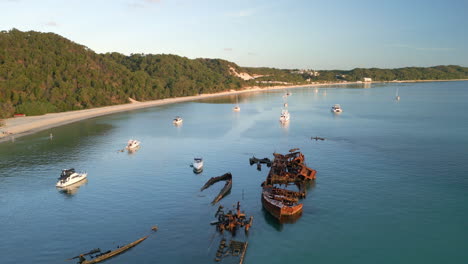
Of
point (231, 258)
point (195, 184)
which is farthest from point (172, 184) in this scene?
point (231, 258)

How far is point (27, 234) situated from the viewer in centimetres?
4447

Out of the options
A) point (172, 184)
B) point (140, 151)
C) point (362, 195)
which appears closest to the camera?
point (362, 195)

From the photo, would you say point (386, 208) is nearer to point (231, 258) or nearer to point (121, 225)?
point (231, 258)

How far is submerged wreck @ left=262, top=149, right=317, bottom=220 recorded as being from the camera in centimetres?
4838

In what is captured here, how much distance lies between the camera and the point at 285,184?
6356 cm

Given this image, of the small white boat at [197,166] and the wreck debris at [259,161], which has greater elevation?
the small white boat at [197,166]

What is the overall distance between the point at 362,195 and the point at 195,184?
2989cm

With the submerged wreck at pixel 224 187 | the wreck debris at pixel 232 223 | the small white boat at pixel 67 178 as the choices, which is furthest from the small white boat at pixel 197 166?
the wreck debris at pixel 232 223

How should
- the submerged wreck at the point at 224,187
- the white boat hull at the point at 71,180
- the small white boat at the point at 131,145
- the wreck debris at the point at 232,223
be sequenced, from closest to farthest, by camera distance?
the wreck debris at the point at 232,223, the submerged wreck at the point at 224,187, the white boat hull at the point at 71,180, the small white boat at the point at 131,145

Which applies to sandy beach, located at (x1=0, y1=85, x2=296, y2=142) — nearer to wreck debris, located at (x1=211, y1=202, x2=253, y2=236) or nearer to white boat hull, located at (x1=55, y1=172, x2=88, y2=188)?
white boat hull, located at (x1=55, y1=172, x2=88, y2=188)

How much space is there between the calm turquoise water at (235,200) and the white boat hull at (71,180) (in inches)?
58.3

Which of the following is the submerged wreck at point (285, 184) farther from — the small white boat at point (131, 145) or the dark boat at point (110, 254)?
the small white boat at point (131, 145)

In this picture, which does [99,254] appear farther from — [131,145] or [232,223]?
[131,145]

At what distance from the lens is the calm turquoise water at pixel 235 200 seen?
133ft
